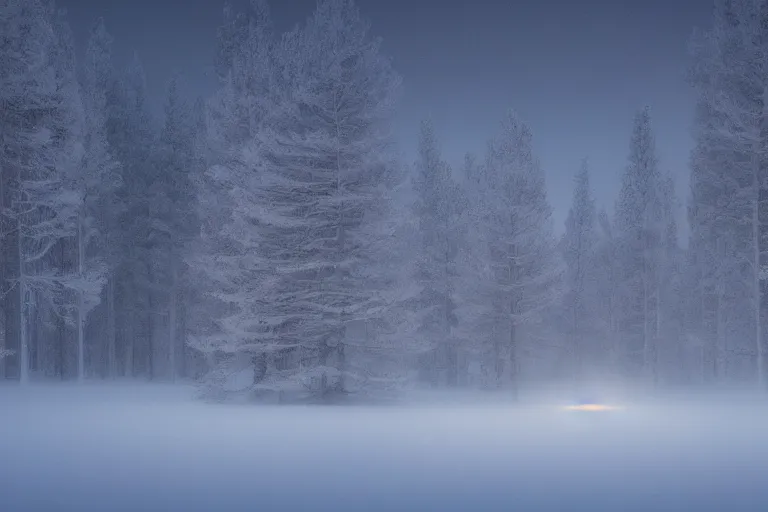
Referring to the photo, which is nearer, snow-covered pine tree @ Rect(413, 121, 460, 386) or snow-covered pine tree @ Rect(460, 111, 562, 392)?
snow-covered pine tree @ Rect(460, 111, 562, 392)

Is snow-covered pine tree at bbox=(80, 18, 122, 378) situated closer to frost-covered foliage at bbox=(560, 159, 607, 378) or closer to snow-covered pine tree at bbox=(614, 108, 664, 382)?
snow-covered pine tree at bbox=(614, 108, 664, 382)

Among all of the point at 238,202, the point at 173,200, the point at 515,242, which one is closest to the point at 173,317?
the point at 173,200

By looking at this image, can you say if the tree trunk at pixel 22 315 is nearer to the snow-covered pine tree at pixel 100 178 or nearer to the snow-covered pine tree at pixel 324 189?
the snow-covered pine tree at pixel 100 178

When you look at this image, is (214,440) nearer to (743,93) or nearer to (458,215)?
(743,93)

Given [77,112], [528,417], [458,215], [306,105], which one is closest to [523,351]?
[458,215]

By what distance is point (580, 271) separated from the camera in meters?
40.9

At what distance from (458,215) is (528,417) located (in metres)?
21.2

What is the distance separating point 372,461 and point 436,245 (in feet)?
89.6

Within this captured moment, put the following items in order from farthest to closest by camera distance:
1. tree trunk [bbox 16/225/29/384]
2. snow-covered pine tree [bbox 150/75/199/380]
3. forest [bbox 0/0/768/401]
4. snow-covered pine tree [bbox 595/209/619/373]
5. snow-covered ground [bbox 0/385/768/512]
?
snow-covered pine tree [bbox 595/209/619/373] → snow-covered pine tree [bbox 150/75/199/380] → tree trunk [bbox 16/225/29/384] → forest [bbox 0/0/768/401] → snow-covered ground [bbox 0/385/768/512]

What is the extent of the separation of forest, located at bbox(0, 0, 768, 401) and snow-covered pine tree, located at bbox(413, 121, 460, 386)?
184 millimetres

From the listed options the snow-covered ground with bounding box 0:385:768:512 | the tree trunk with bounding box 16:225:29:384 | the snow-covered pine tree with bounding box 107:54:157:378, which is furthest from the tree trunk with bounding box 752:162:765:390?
the snow-covered pine tree with bounding box 107:54:157:378

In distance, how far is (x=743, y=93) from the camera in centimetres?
2558

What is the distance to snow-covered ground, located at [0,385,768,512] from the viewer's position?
26.0ft

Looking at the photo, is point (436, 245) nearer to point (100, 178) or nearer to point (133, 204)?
point (133, 204)
